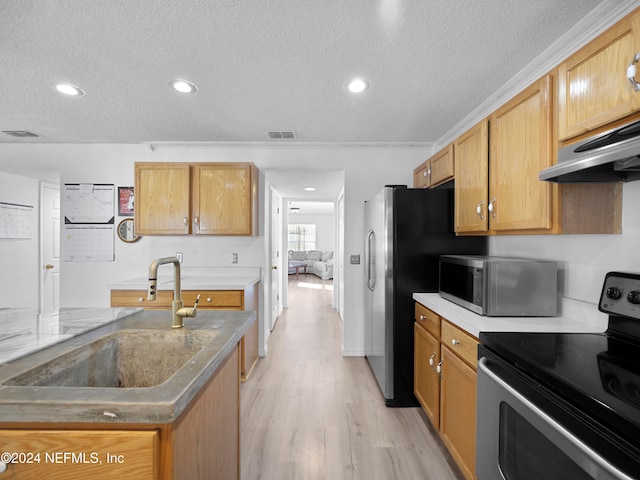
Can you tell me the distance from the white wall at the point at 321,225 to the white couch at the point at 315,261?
0.56 m

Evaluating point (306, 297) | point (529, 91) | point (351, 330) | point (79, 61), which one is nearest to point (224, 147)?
point (79, 61)

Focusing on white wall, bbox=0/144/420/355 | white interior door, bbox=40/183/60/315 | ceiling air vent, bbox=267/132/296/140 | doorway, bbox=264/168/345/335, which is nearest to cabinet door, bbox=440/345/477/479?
white wall, bbox=0/144/420/355

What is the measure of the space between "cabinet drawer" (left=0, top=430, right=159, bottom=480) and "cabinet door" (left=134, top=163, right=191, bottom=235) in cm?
248

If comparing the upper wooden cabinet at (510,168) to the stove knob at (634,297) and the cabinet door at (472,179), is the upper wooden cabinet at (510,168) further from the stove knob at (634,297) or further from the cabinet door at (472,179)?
the stove knob at (634,297)

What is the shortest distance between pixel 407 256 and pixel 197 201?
2073 millimetres

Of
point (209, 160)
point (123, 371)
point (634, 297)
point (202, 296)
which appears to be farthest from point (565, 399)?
point (209, 160)

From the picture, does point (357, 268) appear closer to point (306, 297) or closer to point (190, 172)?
point (190, 172)

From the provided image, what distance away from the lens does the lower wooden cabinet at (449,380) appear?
146cm

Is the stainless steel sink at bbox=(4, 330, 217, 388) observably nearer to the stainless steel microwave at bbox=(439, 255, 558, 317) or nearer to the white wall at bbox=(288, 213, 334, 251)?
the stainless steel microwave at bbox=(439, 255, 558, 317)

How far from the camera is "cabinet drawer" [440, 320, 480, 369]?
56.8 inches

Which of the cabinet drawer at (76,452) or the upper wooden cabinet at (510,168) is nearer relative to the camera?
the cabinet drawer at (76,452)

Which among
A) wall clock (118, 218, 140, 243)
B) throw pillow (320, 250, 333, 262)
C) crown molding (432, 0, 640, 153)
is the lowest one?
throw pillow (320, 250, 333, 262)

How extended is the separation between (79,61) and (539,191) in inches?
103

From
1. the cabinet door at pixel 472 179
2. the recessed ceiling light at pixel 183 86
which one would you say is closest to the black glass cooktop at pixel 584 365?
the cabinet door at pixel 472 179
